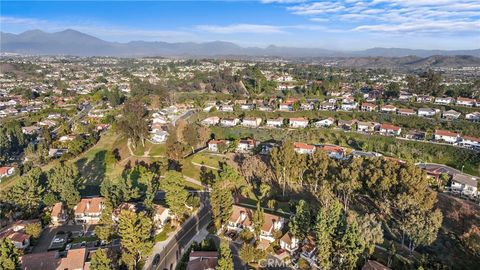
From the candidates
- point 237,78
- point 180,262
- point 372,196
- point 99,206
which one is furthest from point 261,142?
point 237,78

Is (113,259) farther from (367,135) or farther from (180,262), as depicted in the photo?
(367,135)

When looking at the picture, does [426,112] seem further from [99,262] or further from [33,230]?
[33,230]

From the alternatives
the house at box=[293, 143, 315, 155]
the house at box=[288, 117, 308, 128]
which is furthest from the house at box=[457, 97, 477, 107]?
the house at box=[293, 143, 315, 155]

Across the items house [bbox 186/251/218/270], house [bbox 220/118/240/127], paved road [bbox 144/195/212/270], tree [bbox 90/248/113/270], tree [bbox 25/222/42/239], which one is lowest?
paved road [bbox 144/195/212/270]

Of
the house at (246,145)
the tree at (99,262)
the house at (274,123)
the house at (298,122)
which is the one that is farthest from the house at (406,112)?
the tree at (99,262)

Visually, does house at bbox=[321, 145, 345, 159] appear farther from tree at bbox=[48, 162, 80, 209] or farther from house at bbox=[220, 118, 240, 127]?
tree at bbox=[48, 162, 80, 209]

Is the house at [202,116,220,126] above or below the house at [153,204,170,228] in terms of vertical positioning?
above
